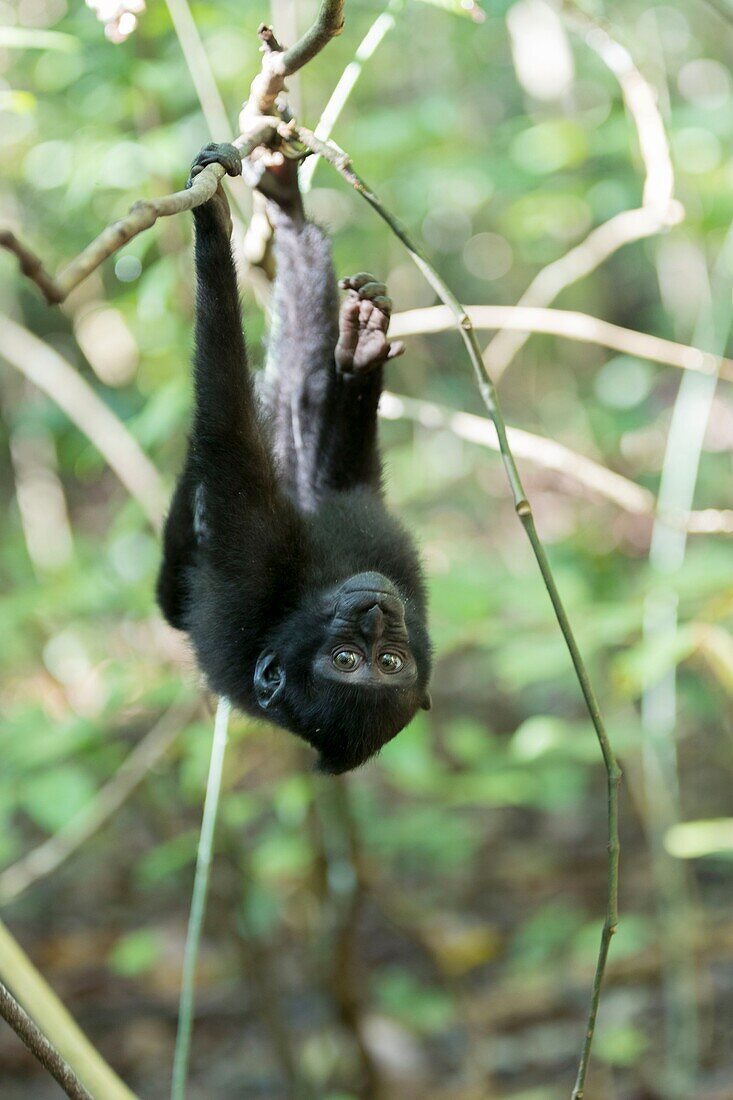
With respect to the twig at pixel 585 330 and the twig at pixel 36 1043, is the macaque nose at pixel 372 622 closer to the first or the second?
the twig at pixel 585 330

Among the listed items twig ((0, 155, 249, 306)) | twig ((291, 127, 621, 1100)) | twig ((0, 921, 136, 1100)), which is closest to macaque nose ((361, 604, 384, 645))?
twig ((291, 127, 621, 1100))

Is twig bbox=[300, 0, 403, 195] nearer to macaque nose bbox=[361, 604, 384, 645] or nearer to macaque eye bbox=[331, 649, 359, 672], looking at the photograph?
macaque nose bbox=[361, 604, 384, 645]

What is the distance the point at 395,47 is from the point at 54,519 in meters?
4.30

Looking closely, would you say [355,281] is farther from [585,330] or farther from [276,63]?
[585,330]

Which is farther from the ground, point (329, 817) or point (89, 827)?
point (329, 817)

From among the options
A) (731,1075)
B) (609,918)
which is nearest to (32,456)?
(731,1075)

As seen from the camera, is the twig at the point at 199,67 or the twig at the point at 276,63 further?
the twig at the point at 199,67

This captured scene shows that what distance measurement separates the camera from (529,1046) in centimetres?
680

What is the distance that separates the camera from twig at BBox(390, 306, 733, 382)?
423cm

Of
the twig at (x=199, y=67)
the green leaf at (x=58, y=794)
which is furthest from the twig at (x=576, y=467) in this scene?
the green leaf at (x=58, y=794)

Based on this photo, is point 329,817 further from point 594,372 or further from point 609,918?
point 594,372

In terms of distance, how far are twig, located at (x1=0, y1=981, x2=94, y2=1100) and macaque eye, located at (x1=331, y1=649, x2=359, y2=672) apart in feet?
4.66

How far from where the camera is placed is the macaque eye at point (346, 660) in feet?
10.7

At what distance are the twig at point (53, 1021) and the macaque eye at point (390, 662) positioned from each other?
1.31 m
